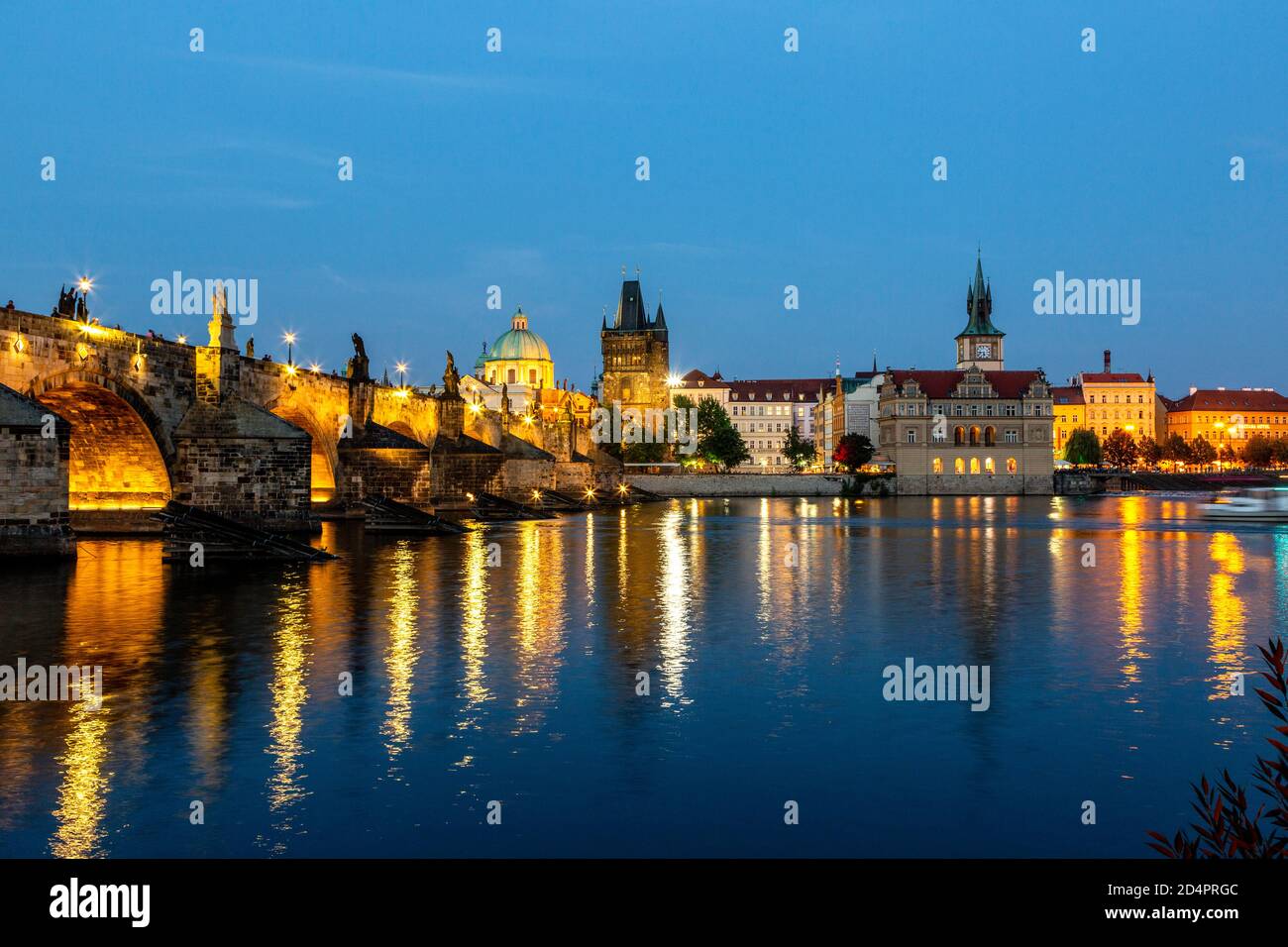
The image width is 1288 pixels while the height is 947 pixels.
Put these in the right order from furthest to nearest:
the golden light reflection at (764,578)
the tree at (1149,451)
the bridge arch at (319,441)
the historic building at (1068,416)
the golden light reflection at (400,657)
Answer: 1. the historic building at (1068,416)
2. the tree at (1149,451)
3. the bridge arch at (319,441)
4. the golden light reflection at (764,578)
5. the golden light reflection at (400,657)

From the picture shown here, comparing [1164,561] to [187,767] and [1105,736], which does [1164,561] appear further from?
[187,767]

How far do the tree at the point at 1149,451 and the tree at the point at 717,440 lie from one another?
60.7 metres

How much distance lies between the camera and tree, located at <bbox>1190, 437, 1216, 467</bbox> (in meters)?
158

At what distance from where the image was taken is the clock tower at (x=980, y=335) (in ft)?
511

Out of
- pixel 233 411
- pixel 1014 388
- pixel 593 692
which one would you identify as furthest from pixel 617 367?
pixel 593 692

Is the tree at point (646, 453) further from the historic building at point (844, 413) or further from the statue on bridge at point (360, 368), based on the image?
the statue on bridge at point (360, 368)

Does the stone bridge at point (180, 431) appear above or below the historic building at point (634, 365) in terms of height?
below

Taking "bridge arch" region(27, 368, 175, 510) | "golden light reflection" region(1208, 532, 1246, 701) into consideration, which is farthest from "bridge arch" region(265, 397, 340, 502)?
"golden light reflection" region(1208, 532, 1246, 701)

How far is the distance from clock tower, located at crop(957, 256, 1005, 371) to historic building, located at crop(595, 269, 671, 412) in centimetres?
4320

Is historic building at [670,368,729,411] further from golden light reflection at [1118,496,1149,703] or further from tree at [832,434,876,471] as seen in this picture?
golden light reflection at [1118,496,1149,703]

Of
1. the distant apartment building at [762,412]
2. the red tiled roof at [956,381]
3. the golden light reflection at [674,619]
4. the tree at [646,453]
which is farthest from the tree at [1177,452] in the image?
the golden light reflection at [674,619]

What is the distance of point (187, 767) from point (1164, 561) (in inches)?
1208

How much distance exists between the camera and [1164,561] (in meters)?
33.3

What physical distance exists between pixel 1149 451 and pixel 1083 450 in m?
17.1
